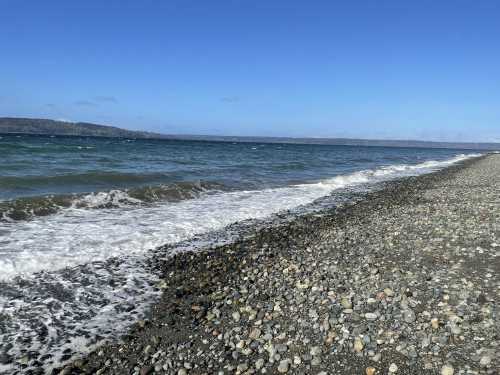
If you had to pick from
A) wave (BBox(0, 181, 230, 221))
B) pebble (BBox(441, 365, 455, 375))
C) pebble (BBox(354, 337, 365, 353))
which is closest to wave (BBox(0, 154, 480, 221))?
wave (BBox(0, 181, 230, 221))

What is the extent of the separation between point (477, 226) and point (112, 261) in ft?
30.9

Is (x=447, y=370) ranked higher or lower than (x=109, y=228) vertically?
higher

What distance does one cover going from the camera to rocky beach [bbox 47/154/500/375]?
491 centimetres

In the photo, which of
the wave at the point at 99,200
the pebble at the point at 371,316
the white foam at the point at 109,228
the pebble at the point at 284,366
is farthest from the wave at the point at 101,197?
the pebble at the point at 371,316

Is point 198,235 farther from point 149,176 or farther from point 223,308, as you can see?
point 149,176

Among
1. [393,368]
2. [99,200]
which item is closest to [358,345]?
[393,368]

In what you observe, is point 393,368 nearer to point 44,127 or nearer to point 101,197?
point 101,197

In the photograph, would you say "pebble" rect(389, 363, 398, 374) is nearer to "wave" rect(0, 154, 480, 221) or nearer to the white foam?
the white foam

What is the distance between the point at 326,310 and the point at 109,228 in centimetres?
803

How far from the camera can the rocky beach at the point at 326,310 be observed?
4910 mm

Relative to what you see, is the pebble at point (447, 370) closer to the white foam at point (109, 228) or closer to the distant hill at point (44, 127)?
the white foam at point (109, 228)

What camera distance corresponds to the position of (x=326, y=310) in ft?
19.9

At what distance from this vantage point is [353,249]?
9305 millimetres

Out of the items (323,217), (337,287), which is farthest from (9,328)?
(323,217)
